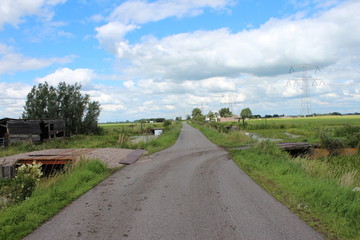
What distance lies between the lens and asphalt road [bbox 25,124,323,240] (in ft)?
16.5

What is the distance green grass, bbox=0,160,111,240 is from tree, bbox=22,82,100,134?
35.7 metres

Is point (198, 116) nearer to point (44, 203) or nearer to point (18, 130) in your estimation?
point (18, 130)

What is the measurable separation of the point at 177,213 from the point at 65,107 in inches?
1682

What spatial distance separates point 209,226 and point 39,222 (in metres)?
3.45

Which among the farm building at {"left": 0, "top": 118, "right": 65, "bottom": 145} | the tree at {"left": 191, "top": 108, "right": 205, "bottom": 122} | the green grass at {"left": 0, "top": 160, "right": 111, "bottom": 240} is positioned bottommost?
the green grass at {"left": 0, "top": 160, "right": 111, "bottom": 240}

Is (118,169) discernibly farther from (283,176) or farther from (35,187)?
(283,176)

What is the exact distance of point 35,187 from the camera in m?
8.39

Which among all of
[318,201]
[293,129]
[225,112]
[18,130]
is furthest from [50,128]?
[225,112]

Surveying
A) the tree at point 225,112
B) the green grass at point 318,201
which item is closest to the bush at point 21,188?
the green grass at point 318,201

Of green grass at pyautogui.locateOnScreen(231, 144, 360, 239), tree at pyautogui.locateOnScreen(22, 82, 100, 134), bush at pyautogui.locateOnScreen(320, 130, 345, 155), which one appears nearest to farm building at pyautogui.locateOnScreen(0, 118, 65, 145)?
tree at pyautogui.locateOnScreen(22, 82, 100, 134)

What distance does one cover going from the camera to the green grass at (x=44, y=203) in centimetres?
535

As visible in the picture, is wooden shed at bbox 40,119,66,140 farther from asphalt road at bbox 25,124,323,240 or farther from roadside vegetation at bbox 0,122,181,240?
asphalt road at bbox 25,124,323,240

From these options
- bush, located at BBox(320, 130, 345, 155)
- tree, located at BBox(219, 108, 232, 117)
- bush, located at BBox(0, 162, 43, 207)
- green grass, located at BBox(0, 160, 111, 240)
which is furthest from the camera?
tree, located at BBox(219, 108, 232, 117)

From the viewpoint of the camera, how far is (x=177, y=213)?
6176 mm
